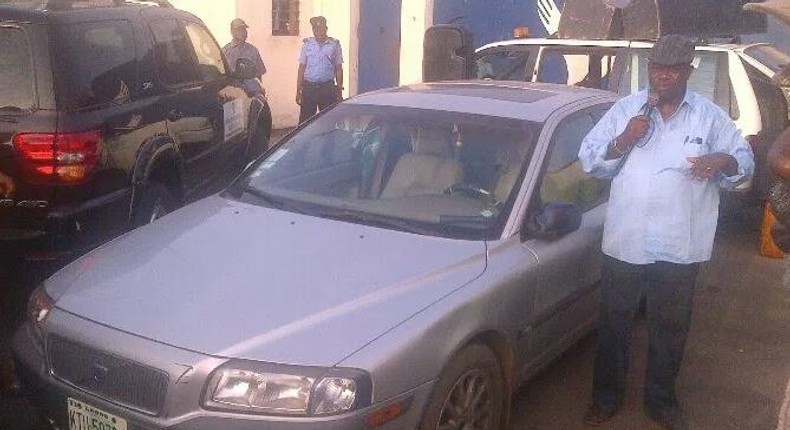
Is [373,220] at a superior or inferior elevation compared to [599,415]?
superior

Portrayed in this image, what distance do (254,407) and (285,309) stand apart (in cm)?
39

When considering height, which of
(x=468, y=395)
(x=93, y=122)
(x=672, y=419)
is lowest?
(x=672, y=419)

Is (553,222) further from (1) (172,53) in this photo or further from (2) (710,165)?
(1) (172,53)

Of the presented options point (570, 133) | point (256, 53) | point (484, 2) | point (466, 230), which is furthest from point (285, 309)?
point (484, 2)

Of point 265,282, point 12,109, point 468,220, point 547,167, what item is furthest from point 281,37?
point 265,282

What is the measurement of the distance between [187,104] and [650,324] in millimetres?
3553

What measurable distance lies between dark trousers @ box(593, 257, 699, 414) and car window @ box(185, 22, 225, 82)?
12.3ft

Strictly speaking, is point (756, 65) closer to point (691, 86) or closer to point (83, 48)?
point (691, 86)

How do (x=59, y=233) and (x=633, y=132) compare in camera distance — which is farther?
(x=59, y=233)

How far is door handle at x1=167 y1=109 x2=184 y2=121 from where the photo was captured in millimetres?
5695

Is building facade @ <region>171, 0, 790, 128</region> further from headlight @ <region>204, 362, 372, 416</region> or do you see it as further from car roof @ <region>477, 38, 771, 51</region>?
headlight @ <region>204, 362, 372, 416</region>

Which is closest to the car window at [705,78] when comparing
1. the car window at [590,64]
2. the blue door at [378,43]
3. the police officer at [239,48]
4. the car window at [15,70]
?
the car window at [590,64]

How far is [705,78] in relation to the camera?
23.8 feet

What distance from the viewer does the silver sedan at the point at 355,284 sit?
274cm
